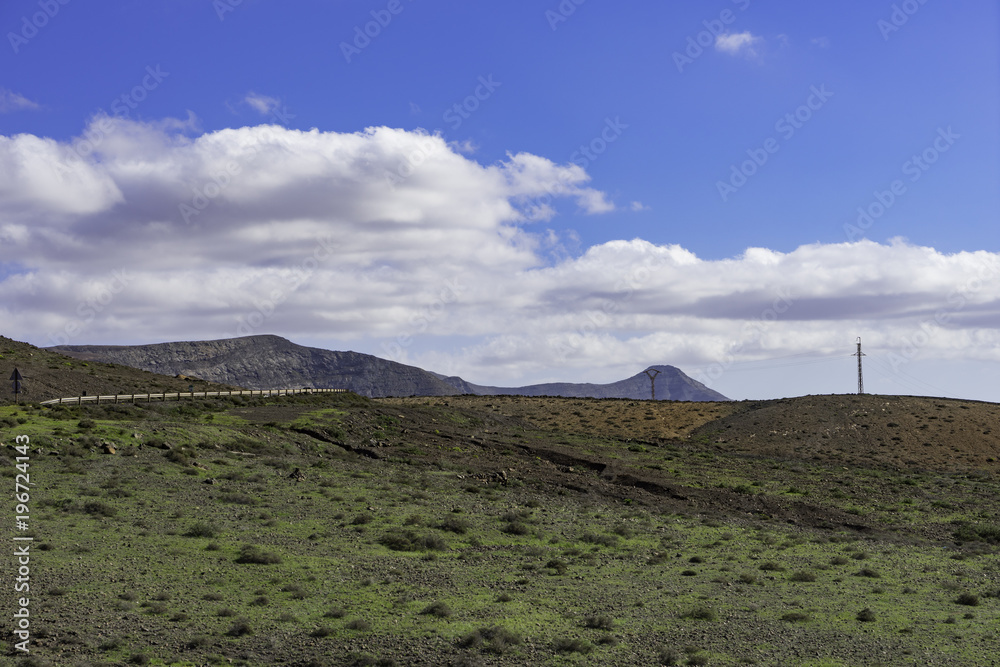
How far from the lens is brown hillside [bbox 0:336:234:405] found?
63.2m

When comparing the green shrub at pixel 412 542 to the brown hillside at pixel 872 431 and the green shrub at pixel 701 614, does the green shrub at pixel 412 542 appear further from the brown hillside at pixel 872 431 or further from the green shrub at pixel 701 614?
the brown hillside at pixel 872 431

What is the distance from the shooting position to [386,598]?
1831cm

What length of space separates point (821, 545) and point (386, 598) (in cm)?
1858

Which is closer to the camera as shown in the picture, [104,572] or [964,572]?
[104,572]

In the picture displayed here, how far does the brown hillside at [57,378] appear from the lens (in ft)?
208

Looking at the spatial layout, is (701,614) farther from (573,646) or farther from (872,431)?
(872,431)

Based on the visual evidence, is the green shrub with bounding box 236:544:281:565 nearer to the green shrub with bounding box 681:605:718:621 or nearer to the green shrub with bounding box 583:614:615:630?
the green shrub with bounding box 583:614:615:630

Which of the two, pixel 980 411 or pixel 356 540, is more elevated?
pixel 980 411

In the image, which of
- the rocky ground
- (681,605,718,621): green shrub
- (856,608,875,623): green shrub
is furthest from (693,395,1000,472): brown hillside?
(681,605,718,621): green shrub

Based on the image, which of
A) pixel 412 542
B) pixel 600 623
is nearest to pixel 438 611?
pixel 600 623

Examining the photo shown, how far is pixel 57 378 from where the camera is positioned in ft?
229

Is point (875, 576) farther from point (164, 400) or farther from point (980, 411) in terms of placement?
point (980, 411)

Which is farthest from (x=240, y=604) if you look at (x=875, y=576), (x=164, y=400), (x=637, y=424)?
(x=637, y=424)

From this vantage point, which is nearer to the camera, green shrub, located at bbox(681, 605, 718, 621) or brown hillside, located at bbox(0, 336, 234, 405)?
green shrub, located at bbox(681, 605, 718, 621)
